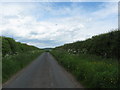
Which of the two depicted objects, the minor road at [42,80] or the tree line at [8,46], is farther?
the tree line at [8,46]

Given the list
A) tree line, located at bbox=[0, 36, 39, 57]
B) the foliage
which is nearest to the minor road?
the foliage

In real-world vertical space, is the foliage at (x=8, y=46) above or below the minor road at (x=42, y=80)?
above

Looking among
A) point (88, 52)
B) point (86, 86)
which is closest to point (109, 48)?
point (88, 52)

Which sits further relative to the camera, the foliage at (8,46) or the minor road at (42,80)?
the foliage at (8,46)

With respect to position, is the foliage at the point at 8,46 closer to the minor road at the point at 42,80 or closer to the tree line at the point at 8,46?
the tree line at the point at 8,46

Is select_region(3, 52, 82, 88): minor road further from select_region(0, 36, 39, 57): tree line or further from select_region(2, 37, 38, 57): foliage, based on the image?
select_region(0, 36, 39, 57): tree line

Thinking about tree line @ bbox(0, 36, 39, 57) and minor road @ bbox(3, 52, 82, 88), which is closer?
minor road @ bbox(3, 52, 82, 88)

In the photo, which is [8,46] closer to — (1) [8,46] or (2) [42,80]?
(1) [8,46]

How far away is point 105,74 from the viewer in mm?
10211

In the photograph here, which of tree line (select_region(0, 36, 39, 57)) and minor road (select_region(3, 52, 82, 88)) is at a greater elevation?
tree line (select_region(0, 36, 39, 57))

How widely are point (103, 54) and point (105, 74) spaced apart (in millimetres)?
11298

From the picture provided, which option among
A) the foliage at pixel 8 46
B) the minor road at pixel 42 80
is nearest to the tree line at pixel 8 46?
the foliage at pixel 8 46

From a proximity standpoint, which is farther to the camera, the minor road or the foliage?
the foliage

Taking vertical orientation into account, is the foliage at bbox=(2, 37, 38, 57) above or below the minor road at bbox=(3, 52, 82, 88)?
above
